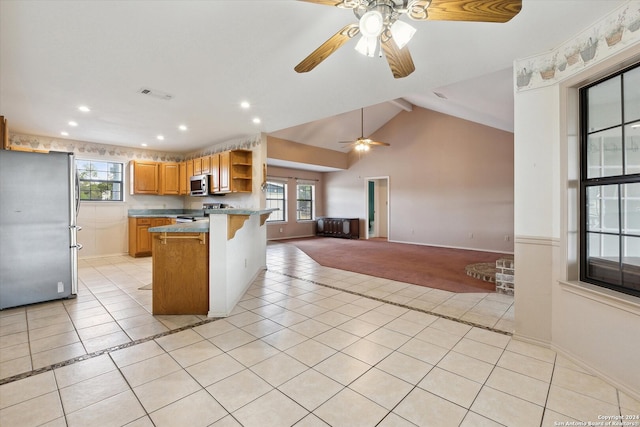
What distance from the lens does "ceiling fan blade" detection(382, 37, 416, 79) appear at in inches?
71.2

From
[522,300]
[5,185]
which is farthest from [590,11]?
[5,185]

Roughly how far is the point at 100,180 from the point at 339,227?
6.54 metres

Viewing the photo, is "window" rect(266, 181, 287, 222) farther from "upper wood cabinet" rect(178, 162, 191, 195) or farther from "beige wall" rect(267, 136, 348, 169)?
"upper wood cabinet" rect(178, 162, 191, 195)

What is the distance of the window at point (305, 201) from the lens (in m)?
10.0

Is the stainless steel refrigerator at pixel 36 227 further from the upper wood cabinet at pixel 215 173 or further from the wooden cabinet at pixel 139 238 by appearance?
the wooden cabinet at pixel 139 238

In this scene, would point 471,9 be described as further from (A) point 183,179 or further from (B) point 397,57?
(A) point 183,179

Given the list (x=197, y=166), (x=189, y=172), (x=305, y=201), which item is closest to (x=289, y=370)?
(x=197, y=166)

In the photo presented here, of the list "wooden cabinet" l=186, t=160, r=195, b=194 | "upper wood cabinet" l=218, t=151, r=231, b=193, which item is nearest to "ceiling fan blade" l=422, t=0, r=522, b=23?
"upper wood cabinet" l=218, t=151, r=231, b=193

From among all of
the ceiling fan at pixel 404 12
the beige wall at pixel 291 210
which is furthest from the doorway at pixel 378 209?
the ceiling fan at pixel 404 12

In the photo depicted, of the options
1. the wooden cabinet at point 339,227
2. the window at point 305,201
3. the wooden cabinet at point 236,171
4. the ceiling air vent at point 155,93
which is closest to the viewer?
the ceiling air vent at point 155,93

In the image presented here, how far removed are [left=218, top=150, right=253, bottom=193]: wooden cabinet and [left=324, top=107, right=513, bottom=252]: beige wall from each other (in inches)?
192

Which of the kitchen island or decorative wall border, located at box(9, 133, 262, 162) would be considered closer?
the kitchen island

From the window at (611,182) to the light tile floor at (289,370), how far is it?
0.75m

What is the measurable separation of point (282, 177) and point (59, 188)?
6282 mm
